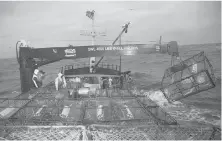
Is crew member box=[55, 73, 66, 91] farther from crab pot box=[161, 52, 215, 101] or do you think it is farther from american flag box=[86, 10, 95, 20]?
crab pot box=[161, 52, 215, 101]

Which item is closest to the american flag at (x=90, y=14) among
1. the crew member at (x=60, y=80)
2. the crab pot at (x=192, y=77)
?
the crew member at (x=60, y=80)

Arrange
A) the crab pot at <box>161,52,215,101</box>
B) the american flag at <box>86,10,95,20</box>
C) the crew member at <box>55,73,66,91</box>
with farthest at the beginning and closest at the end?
1. the american flag at <box>86,10,95,20</box>
2. the crew member at <box>55,73,66,91</box>
3. the crab pot at <box>161,52,215,101</box>

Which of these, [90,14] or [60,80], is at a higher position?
[90,14]

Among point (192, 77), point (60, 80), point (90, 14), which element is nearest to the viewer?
point (192, 77)

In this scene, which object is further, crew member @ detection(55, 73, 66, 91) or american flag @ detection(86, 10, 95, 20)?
american flag @ detection(86, 10, 95, 20)

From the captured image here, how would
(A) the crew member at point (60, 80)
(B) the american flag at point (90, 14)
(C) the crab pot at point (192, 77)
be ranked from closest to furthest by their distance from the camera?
1. (C) the crab pot at point (192, 77)
2. (A) the crew member at point (60, 80)
3. (B) the american flag at point (90, 14)

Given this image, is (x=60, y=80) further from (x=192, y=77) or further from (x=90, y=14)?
(x=192, y=77)

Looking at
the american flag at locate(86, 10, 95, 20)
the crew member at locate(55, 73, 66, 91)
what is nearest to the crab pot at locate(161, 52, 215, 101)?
the crew member at locate(55, 73, 66, 91)

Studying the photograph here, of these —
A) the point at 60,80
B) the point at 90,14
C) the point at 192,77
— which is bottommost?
the point at 60,80

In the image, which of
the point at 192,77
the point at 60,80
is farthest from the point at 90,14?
the point at 192,77

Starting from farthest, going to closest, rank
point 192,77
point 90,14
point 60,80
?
point 90,14 < point 60,80 < point 192,77

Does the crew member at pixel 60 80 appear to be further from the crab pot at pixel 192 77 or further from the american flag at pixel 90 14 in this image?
the crab pot at pixel 192 77

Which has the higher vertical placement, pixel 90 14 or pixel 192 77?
pixel 90 14

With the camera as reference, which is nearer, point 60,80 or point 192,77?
point 192,77
